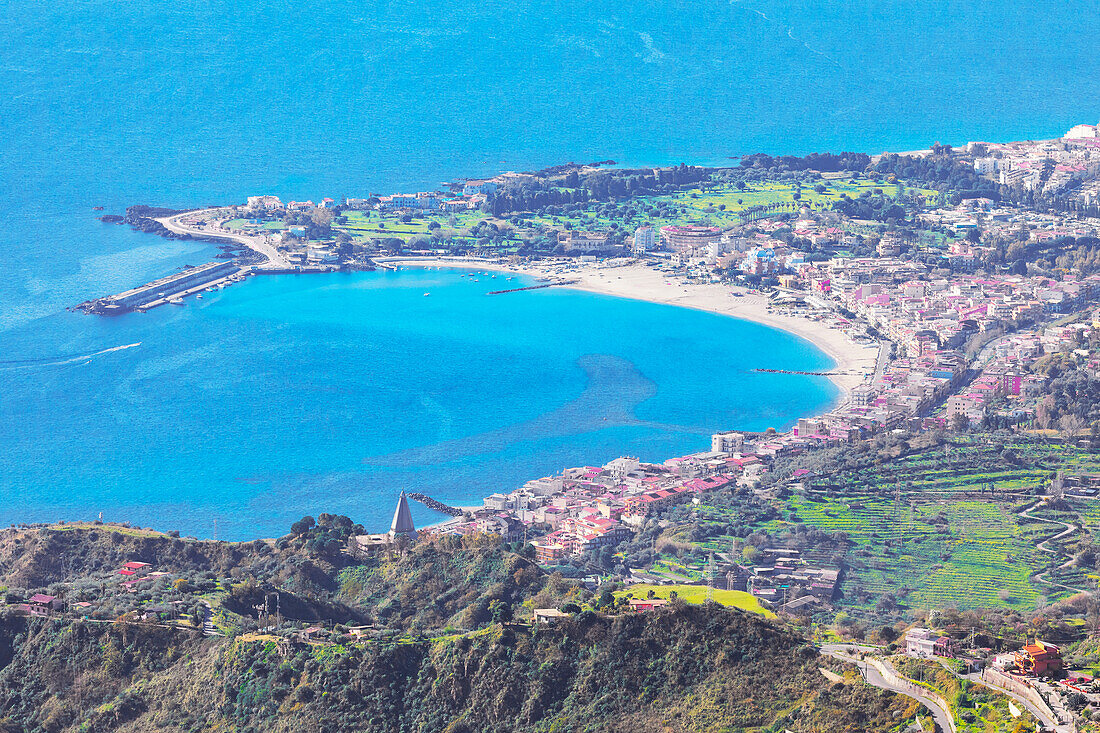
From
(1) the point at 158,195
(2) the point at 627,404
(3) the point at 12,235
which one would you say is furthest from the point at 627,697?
(1) the point at 158,195

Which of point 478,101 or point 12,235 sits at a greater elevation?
point 478,101

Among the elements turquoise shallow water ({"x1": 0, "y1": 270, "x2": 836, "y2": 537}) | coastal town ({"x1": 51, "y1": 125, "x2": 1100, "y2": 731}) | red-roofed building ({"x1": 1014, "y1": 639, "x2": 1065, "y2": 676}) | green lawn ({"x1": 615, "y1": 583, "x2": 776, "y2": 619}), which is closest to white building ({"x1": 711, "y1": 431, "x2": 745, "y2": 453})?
coastal town ({"x1": 51, "y1": 125, "x2": 1100, "y2": 731})

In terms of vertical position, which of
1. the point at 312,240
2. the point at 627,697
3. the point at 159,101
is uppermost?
the point at 159,101

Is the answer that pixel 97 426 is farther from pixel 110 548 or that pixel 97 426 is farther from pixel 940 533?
pixel 940 533

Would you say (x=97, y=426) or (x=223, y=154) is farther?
(x=223, y=154)

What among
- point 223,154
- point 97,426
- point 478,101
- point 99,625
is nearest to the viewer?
point 99,625

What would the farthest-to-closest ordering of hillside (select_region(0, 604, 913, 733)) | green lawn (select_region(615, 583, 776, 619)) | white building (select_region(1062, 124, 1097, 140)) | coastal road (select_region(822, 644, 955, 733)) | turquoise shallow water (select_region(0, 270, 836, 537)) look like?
white building (select_region(1062, 124, 1097, 140)) < turquoise shallow water (select_region(0, 270, 836, 537)) < green lawn (select_region(615, 583, 776, 619)) < hillside (select_region(0, 604, 913, 733)) < coastal road (select_region(822, 644, 955, 733))

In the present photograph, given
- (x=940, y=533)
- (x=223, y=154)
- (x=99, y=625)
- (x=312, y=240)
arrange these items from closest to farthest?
(x=99, y=625) < (x=940, y=533) < (x=312, y=240) < (x=223, y=154)

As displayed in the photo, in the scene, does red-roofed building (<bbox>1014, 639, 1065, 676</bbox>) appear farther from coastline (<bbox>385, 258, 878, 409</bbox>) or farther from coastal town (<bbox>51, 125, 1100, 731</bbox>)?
coastline (<bbox>385, 258, 878, 409</bbox>)
